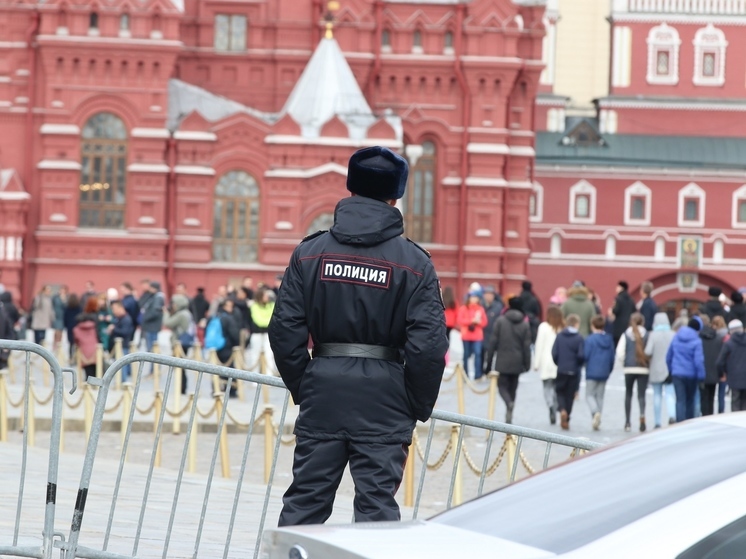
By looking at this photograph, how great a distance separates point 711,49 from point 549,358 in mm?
42050

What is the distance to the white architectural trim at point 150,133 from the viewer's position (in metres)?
37.8

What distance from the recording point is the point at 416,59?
4031 cm

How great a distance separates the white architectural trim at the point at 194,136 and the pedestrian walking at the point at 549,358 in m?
20.6

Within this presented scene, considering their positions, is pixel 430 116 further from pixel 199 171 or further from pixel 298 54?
pixel 199 171

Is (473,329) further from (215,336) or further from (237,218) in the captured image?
(237,218)

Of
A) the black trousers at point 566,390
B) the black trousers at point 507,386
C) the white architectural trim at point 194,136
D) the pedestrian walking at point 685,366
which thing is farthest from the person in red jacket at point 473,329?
the white architectural trim at point 194,136

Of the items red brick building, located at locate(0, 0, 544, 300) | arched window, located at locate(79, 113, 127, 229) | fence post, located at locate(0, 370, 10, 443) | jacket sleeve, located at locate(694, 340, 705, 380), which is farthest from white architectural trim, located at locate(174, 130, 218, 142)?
fence post, located at locate(0, 370, 10, 443)

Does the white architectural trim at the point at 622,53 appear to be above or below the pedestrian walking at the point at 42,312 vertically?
above

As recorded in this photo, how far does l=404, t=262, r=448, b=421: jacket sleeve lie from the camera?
5504mm

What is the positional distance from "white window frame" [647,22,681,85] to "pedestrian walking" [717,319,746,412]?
42.4 meters

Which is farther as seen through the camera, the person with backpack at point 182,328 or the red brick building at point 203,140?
the red brick building at point 203,140

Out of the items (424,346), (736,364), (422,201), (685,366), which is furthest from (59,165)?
(424,346)

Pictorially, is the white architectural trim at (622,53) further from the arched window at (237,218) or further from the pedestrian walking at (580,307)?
the pedestrian walking at (580,307)

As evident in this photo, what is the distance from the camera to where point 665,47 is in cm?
5800
